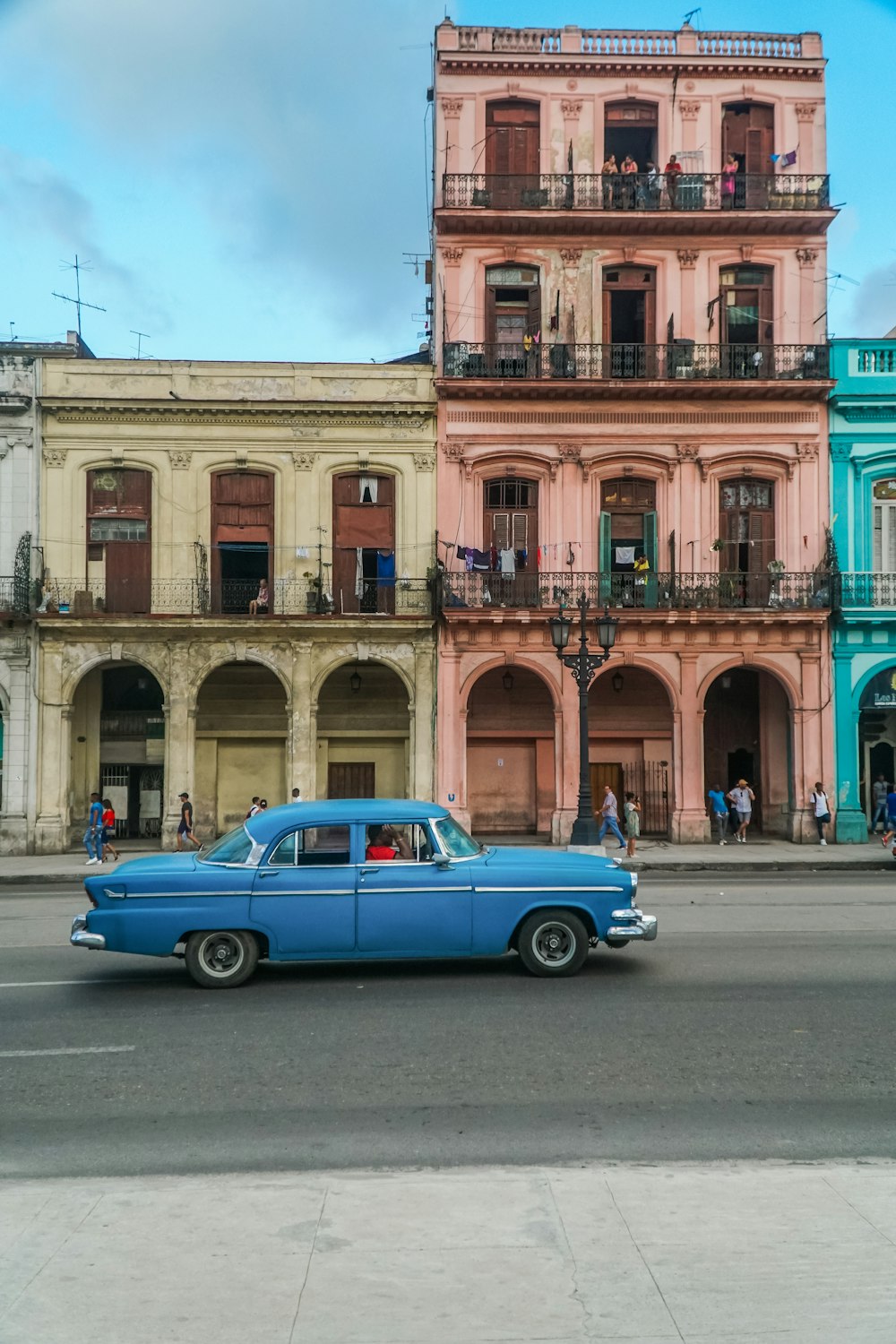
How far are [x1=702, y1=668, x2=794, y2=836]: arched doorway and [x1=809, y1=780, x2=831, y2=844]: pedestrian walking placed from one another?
173cm

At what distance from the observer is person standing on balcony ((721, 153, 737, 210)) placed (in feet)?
90.2

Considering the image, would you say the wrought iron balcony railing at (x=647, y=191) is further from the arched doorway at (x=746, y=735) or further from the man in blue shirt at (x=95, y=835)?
the man in blue shirt at (x=95, y=835)

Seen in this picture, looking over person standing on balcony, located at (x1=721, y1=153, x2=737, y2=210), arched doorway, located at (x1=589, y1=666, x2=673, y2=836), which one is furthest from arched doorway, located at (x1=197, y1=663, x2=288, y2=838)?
person standing on balcony, located at (x1=721, y1=153, x2=737, y2=210)

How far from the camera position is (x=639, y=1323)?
437cm

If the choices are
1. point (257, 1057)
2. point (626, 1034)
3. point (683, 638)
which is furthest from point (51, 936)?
point (683, 638)

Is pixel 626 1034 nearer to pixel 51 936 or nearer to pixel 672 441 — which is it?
pixel 51 936

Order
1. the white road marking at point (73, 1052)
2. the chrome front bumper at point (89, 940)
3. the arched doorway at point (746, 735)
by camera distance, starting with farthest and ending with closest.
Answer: the arched doorway at point (746, 735) < the chrome front bumper at point (89, 940) < the white road marking at point (73, 1052)

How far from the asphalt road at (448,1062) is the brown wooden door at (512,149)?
21379mm

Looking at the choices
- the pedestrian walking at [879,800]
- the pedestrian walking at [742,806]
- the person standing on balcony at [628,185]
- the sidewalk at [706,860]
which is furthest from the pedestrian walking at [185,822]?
the person standing on balcony at [628,185]

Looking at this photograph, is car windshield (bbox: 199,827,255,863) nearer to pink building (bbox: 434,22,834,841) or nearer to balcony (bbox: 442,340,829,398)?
pink building (bbox: 434,22,834,841)

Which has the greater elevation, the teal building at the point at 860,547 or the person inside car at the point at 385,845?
the teal building at the point at 860,547

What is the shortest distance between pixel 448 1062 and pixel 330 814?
9.87 feet

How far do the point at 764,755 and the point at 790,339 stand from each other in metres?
10.0

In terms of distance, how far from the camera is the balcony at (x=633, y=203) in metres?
27.1
